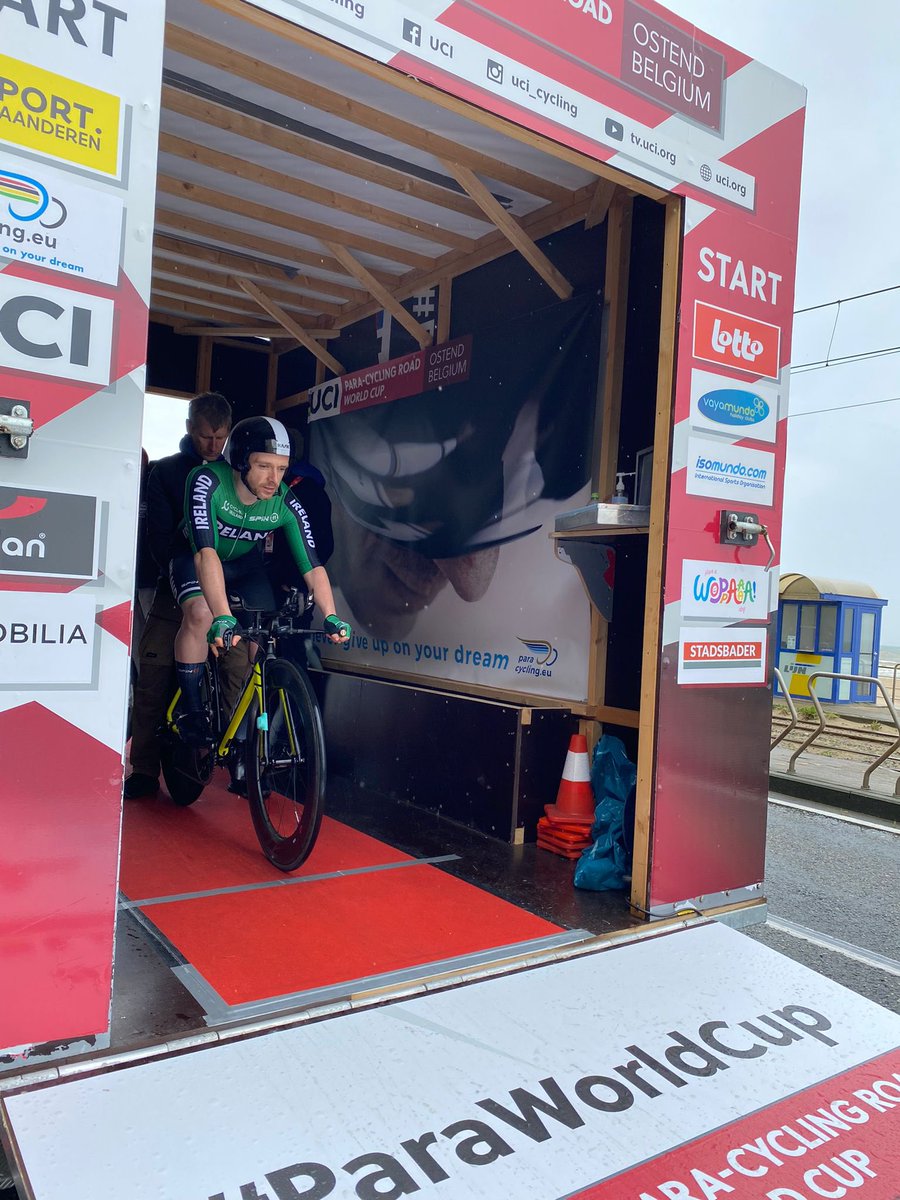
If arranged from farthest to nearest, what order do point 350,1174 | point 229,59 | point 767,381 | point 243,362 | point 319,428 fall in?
1. point 243,362
2. point 319,428
3. point 767,381
4. point 229,59
5. point 350,1174

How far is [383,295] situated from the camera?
5.83 metres

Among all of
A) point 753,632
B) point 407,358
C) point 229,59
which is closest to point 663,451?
point 753,632

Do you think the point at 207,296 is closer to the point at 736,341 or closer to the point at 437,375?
the point at 437,375

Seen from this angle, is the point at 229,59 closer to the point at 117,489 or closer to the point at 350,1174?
the point at 117,489

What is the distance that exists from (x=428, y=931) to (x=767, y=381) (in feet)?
8.76

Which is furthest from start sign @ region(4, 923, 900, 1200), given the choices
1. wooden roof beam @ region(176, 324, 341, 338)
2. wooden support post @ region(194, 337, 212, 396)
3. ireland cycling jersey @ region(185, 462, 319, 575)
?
wooden support post @ region(194, 337, 212, 396)

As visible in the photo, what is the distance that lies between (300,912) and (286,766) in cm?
A: 62

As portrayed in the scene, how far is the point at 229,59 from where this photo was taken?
3561mm

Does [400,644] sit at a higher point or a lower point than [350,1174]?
higher

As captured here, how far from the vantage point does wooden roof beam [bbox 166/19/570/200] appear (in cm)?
349

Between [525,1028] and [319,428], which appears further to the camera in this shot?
[319,428]

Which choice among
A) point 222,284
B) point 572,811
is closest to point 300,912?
point 572,811

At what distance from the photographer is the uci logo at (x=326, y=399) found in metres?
6.96

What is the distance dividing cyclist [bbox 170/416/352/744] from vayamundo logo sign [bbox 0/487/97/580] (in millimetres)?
1328
